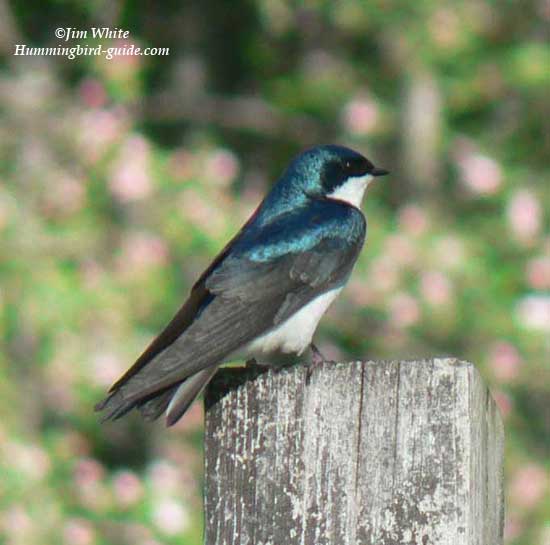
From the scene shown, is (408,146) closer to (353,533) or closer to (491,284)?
(491,284)

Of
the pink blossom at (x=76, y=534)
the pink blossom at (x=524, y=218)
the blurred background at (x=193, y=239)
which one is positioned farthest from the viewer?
the pink blossom at (x=524, y=218)

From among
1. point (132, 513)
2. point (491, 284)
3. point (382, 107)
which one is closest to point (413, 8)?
point (382, 107)

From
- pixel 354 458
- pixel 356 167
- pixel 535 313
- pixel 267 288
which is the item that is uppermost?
pixel 535 313

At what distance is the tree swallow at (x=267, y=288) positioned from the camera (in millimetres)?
1887

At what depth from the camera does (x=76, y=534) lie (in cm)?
399

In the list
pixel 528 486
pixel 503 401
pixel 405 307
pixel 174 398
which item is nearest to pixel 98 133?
pixel 405 307

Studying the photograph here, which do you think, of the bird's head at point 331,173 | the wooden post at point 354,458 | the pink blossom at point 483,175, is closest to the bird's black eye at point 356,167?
the bird's head at point 331,173

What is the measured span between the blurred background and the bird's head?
1.49 metres

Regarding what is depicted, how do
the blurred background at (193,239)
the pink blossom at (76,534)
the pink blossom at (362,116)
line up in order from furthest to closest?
the pink blossom at (362,116) < the blurred background at (193,239) < the pink blossom at (76,534)

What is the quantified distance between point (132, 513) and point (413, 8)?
2319 millimetres

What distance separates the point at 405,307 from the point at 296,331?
7.43 ft

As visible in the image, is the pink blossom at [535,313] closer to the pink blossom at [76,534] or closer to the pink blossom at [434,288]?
the pink blossom at [434,288]

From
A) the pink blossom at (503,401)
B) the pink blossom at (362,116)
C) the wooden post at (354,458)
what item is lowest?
the wooden post at (354,458)

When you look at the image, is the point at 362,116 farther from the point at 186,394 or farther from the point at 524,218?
the point at 186,394
